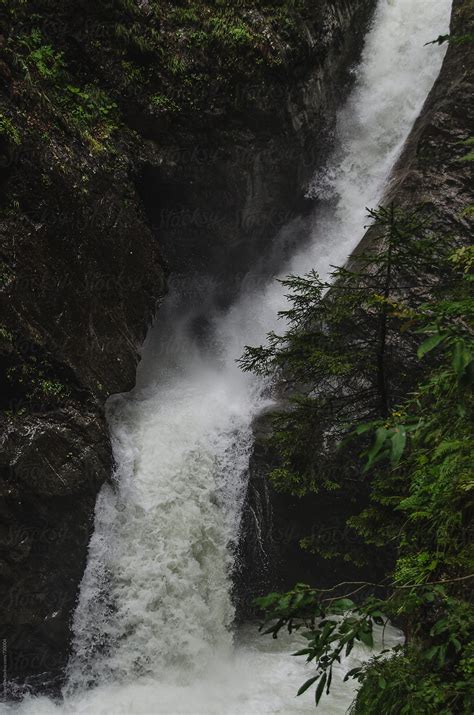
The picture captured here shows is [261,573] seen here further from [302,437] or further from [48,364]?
[48,364]

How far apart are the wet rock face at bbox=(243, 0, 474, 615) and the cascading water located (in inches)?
12.8

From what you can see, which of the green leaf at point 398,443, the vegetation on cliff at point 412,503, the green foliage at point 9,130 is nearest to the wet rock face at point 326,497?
the vegetation on cliff at point 412,503

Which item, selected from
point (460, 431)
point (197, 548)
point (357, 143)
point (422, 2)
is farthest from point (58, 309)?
point (422, 2)

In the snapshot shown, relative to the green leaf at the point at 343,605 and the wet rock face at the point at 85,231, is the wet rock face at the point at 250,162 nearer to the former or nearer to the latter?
the wet rock face at the point at 85,231

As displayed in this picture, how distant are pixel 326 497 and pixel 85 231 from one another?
523 cm

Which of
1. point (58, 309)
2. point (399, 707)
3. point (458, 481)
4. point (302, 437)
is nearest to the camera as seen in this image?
point (399, 707)

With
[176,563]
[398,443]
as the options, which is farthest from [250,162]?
[398,443]

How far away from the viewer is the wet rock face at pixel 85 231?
709cm

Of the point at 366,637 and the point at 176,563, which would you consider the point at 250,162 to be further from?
the point at 366,637

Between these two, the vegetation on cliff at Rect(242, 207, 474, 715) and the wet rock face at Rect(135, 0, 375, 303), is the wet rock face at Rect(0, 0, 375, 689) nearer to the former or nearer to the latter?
the wet rock face at Rect(135, 0, 375, 303)

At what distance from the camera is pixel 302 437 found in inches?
234

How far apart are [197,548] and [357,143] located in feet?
29.2

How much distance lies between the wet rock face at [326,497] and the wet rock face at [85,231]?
7.57ft

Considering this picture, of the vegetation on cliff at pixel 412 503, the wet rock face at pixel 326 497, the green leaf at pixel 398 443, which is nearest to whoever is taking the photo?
the green leaf at pixel 398 443
